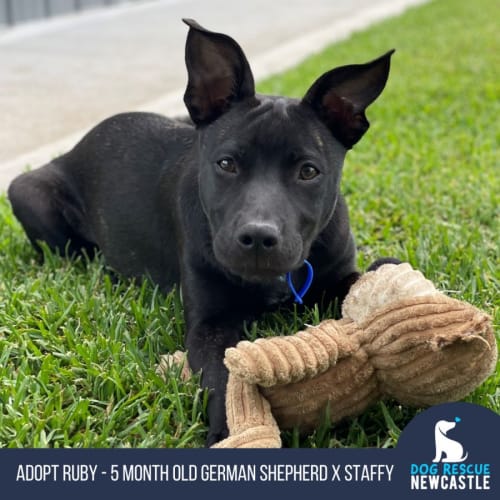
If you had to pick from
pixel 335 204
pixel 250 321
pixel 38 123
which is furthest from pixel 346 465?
pixel 38 123

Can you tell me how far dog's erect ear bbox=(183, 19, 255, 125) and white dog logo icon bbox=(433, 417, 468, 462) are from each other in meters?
1.64

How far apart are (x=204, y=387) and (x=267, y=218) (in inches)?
27.0

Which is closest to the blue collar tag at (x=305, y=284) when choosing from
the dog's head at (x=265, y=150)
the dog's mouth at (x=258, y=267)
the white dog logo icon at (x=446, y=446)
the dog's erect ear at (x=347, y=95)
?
the dog's head at (x=265, y=150)

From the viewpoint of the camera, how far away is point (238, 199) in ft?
10.5

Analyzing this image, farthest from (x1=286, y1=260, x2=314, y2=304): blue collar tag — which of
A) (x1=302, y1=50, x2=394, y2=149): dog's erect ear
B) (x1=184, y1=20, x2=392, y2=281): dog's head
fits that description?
(x1=302, y1=50, x2=394, y2=149): dog's erect ear

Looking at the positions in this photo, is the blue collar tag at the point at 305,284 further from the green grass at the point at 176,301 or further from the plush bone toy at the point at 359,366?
the plush bone toy at the point at 359,366

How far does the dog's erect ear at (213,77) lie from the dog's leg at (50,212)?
1.53m

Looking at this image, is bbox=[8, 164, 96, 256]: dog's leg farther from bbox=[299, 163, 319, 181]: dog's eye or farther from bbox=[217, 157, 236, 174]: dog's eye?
bbox=[299, 163, 319, 181]: dog's eye

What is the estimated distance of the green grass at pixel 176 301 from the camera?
2.97 metres

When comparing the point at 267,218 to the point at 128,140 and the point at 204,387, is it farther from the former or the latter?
the point at 128,140

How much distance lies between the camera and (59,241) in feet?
15.6

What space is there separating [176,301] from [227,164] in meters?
0.92

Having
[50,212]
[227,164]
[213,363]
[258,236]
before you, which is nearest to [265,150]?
[227,164]

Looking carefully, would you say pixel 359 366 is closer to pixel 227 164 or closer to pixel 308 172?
pixel 308 172
